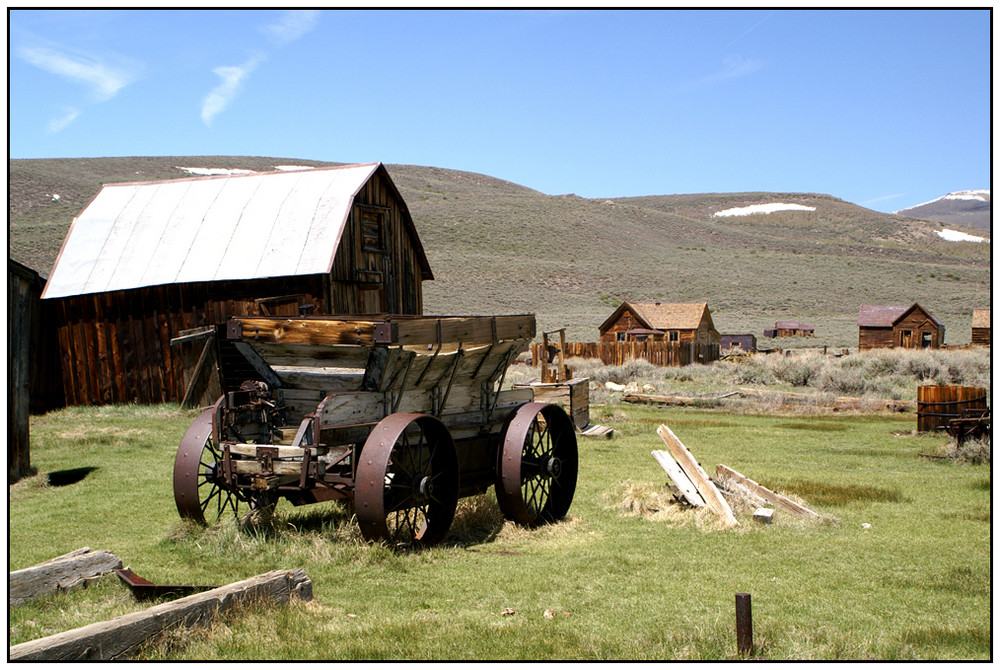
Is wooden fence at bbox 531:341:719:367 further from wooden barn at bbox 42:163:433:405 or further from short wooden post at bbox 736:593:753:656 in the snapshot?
short wooden post at bbox 736:593:753:656

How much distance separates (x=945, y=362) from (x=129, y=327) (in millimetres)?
27488

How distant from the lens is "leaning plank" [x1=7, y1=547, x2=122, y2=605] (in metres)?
5.55

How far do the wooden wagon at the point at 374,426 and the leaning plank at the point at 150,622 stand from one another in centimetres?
137

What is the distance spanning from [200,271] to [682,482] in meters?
12.3

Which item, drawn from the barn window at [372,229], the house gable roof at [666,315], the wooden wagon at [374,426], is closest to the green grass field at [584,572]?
the wooden wagon at [374,426]

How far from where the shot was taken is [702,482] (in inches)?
346

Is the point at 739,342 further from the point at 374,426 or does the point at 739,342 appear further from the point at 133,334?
the point at 374,426

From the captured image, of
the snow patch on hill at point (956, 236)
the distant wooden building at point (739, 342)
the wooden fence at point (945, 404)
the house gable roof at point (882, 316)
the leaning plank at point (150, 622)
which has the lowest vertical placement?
the distant wooden building at point (739, 342)

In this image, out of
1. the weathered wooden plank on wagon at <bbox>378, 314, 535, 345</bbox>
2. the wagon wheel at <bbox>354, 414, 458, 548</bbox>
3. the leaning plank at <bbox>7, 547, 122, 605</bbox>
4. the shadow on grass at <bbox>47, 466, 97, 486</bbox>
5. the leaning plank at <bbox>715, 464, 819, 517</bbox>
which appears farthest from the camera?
the shadow on grass at <bbox>47, 466, 97, 486</bbox>

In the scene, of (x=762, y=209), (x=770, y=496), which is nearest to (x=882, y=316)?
(x=770, y=496)

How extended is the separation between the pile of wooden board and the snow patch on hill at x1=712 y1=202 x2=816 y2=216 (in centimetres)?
13626

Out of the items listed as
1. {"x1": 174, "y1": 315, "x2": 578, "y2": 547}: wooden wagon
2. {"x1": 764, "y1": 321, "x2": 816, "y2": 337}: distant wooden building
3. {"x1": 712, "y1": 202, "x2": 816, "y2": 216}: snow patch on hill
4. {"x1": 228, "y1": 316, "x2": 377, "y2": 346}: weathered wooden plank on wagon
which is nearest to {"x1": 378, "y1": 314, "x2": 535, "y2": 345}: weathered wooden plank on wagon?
{"x1": 174, "y1": 315, "x2": 578, "y2": 547}: wooden wagon

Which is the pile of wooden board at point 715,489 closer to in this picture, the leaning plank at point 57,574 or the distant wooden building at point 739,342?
the leaning plank at point 57,574

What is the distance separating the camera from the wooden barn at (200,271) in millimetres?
17469
